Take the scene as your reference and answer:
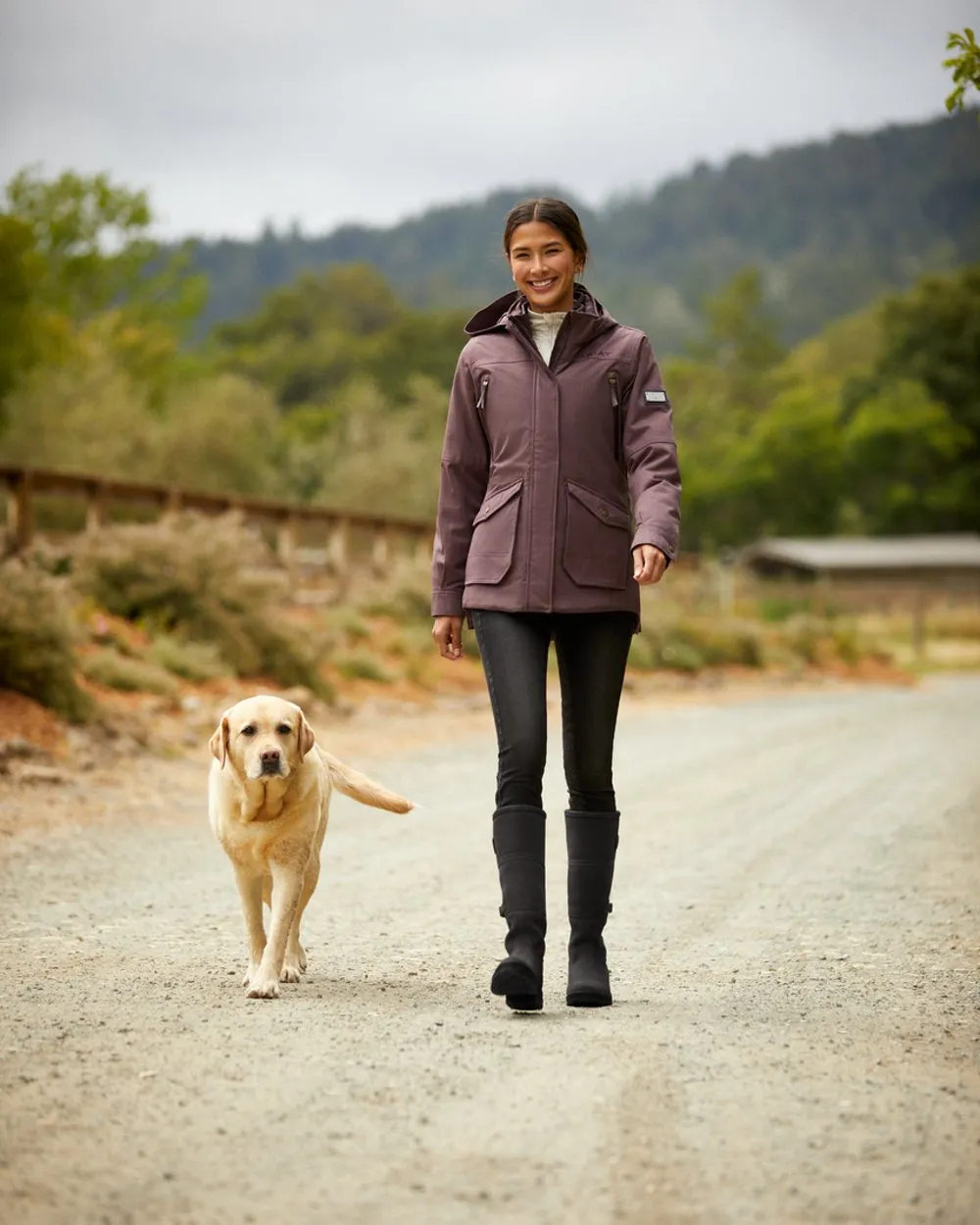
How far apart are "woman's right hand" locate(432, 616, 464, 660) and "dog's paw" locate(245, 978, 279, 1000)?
1139 millimetres

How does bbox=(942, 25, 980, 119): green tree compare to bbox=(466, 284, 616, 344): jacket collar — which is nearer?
bbox=(466, 284, 616, 344): jacket collar

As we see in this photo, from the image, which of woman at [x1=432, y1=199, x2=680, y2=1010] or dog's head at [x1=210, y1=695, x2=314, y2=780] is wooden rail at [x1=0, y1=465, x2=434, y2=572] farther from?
woman at [x1=432, y1=199, x2=680, y2=1010]

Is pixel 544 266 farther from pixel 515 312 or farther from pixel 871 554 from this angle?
pixel 871 554

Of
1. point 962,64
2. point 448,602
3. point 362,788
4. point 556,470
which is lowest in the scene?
point 362,788

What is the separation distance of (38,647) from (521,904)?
8.89 metres

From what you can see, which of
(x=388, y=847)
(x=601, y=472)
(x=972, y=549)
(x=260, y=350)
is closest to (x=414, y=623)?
(x=388, y=847)

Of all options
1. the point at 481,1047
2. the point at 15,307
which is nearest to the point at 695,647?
the point at 15,307

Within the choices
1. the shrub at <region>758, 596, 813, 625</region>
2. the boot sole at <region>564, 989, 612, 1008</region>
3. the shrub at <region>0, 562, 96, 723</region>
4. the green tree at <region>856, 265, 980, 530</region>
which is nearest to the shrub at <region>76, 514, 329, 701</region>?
the shrub at <region>0, 562, 96, 723</region>

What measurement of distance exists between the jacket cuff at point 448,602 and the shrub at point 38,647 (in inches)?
327

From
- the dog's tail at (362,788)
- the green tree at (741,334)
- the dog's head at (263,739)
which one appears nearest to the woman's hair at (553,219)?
the dog's head at (263,739)

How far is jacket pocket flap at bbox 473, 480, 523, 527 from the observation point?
479 cm

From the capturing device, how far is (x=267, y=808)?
201 inches

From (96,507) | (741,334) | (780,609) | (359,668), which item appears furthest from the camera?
(741,334)

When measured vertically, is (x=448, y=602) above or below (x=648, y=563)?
below
